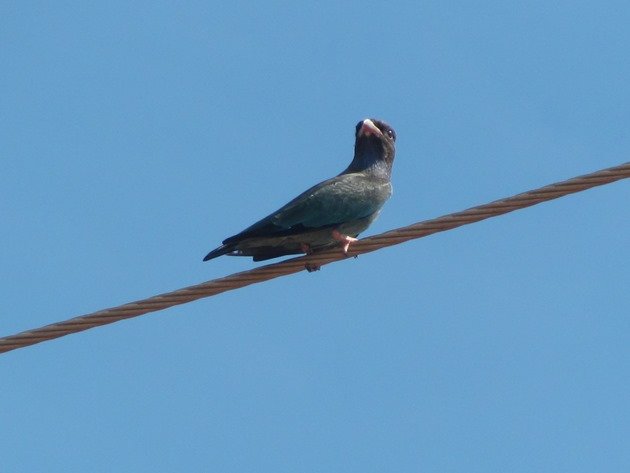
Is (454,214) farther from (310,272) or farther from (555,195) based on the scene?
(310,272)

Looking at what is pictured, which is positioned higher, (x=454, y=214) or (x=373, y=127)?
(x=373, y=127)

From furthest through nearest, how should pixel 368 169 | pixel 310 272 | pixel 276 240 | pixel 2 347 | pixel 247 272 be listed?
1. pixel 368 169
2. pixel 276 240
3. pixel 310 272
4. pixel 247 272
5. pixel 2 347

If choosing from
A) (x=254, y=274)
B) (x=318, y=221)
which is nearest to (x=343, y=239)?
(x=318, y=221)

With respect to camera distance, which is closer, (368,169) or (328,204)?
(328,204)

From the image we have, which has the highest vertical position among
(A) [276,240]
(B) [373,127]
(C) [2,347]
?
(B) [373,127]

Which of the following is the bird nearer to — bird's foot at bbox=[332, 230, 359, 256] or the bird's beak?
bird's foot at bbox=[332, 230, 359, 256]

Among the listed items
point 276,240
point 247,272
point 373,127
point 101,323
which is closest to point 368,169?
point 373,127

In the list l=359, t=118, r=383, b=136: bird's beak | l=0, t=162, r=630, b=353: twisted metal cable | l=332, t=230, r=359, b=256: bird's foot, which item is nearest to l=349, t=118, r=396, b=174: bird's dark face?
l=359, t=118, r=383, b=136: bird's beak

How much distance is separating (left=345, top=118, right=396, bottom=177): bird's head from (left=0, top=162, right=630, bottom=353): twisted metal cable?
3170 mm

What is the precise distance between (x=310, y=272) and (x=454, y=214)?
61.4 inches

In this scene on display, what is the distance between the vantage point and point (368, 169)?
12.1 meters

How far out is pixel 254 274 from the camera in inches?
354

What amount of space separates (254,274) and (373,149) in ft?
11.5

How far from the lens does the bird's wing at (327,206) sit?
34.7 feet
